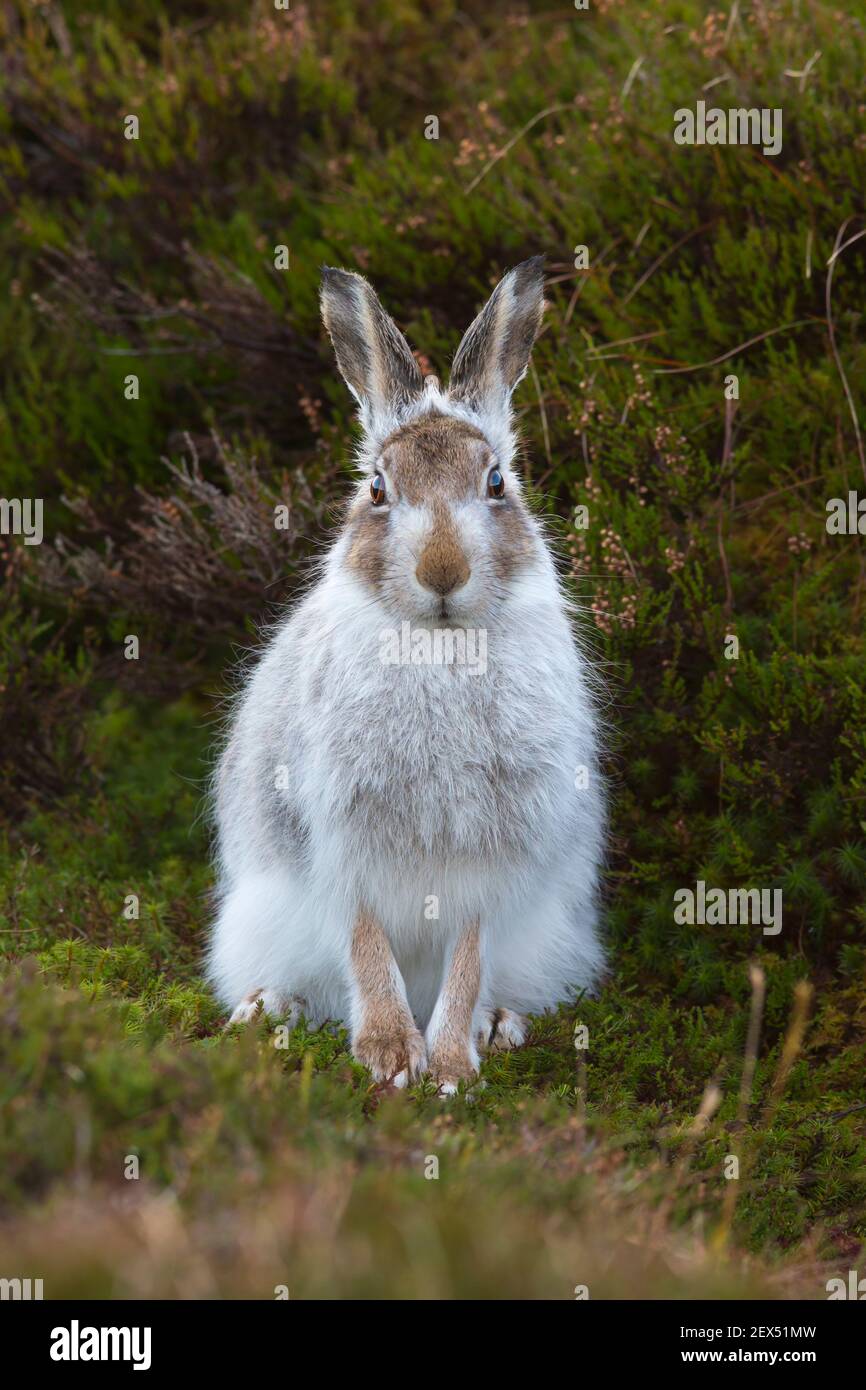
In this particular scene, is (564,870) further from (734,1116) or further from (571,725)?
(734,1116)

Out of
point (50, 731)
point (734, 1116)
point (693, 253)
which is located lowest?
point (734, 1116)

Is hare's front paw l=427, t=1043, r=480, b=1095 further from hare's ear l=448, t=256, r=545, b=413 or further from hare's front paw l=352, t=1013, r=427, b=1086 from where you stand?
hare's ear l=448, t=256, r=545, b=413

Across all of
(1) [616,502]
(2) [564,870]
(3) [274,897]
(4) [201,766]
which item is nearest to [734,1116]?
(2) [564,870]

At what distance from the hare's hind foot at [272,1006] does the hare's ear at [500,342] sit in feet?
7.40

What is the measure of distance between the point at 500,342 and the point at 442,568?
112cm

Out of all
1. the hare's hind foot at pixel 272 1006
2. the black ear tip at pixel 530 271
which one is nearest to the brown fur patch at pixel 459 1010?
the hare's hind foot at pixel 272 1006

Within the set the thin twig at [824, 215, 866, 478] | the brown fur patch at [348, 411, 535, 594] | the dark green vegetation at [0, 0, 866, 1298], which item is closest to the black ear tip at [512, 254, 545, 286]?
the brown fur patch at [348, 411, 535, 594]

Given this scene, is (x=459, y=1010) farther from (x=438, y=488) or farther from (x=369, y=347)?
(x=369, y=347)

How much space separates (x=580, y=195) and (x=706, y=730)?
309 centimetres

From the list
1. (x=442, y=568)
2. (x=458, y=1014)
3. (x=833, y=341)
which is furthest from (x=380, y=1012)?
(x=833, y=341)

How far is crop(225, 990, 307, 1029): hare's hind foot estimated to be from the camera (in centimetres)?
545

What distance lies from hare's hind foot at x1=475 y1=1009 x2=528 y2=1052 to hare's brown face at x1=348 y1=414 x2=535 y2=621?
158 centimetres

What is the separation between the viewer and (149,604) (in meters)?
7.33
